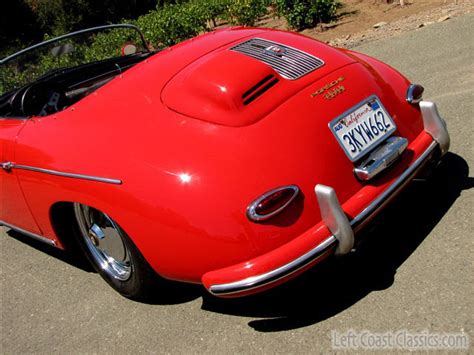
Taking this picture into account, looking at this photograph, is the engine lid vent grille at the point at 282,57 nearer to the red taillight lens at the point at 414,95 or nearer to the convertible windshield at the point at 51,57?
the red taillight lens at the point at 414,95

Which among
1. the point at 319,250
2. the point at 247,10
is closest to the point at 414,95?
the point at 319,250

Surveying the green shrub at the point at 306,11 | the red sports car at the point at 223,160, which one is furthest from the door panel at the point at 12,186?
the green shrub at the point at 306,11

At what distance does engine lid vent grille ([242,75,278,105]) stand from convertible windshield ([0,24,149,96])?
1.98 metres

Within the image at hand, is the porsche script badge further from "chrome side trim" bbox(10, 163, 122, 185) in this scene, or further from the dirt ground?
the dirt ground

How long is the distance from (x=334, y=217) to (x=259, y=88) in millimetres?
839

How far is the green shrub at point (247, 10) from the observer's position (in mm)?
13602

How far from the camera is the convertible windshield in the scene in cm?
409

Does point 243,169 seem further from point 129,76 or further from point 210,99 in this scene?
point 129,76

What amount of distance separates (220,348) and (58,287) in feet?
4.80

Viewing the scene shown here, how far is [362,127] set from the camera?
2.80m

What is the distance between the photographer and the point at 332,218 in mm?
A: 2451

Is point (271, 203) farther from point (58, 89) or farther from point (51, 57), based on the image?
point (51, 57)

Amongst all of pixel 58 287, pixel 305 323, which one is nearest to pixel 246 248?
pixel 305 323

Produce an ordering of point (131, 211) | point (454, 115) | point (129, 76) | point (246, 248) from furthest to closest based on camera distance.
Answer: point (454, 115) < point (129, 76) < point (131, 211) < point (246, 248)
